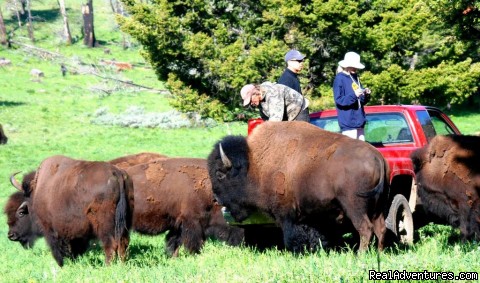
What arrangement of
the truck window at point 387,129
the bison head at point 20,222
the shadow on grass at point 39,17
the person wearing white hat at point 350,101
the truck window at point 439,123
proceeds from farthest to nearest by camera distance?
the shadow on grass at point 39,17, the bison head at point 20,222, the truck window at point 439,123, the truck window at point 387,129, the person wearing white hat at point 350,101

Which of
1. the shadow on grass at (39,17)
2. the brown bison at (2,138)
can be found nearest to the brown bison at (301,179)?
the brown bison at (2,138)

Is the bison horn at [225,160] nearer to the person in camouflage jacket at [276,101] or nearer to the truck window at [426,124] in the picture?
the person in camouflage jacket at [276,101]

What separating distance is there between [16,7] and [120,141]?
128 ft

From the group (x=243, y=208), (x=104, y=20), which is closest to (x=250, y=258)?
(x=243, y=208)

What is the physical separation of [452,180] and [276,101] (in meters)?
2.39

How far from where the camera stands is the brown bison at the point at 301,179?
8648 mm

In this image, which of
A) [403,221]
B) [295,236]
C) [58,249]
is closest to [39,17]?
[58,249]

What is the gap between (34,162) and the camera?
29.2 metres

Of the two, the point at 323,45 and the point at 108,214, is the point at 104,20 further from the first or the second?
the point at 108,214

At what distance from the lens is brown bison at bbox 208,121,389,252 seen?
28.4 feet

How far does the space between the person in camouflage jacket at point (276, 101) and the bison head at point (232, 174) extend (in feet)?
1.64

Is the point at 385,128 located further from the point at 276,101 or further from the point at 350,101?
the point at 276,101

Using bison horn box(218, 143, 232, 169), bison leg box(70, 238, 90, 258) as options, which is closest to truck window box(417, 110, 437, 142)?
bison horn box(218, 143, 232, 169)

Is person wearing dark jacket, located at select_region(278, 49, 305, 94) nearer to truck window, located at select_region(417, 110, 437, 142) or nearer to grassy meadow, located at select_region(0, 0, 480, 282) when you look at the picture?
truck window, located at select_region(417, 110, 437, 142)
